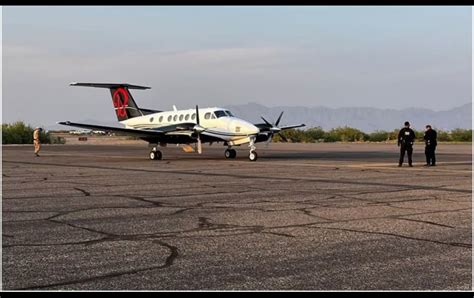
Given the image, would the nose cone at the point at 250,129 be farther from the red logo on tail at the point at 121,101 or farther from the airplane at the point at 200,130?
the red logo on tail at the point at 121,101

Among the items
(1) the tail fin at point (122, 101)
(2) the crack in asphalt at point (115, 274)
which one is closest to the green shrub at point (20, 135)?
(1) the tail fin at point (122, 101)

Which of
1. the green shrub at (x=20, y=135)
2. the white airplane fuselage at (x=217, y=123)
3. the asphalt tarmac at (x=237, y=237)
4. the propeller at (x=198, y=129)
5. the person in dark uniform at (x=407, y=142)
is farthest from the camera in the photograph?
the green shrub at (x=20, y=135)

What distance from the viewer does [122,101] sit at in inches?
1452

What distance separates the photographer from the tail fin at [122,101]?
36250 millimetres

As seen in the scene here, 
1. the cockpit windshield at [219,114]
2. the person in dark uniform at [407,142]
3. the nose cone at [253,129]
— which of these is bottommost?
Answer: the person in dark uniform at [407,142]

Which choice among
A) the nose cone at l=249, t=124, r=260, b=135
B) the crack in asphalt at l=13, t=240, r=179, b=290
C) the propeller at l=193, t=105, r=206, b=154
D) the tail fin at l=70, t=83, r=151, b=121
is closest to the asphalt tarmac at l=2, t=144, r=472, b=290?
the crack in asphalt at l=13, t=240, r=179, b=290

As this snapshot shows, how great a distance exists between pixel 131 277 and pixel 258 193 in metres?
8.51

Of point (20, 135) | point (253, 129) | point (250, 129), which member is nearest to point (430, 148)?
point (253, 129)

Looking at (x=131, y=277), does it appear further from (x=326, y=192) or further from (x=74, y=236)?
(x=326, y=192)

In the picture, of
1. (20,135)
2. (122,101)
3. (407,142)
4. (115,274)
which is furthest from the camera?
(20,135)

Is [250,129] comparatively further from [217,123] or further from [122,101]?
[122,101]

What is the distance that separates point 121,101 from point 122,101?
7cm

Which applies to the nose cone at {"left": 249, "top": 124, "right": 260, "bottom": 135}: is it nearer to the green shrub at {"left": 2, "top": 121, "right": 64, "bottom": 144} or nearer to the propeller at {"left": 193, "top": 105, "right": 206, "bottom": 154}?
the propeller at {"left": 193, "top": 105, "right": 206, "bottom": 154}

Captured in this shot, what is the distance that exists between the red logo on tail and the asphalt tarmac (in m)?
20.2
